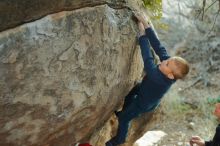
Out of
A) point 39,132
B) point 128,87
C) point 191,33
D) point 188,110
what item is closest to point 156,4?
point 128,87

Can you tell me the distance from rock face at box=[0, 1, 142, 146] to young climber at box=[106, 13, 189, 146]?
0.16 m

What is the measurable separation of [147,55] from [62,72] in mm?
971

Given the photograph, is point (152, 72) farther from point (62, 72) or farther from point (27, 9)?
point (27, 9)

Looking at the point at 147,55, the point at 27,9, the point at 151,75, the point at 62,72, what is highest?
the point at 27,9

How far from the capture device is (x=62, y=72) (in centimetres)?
412

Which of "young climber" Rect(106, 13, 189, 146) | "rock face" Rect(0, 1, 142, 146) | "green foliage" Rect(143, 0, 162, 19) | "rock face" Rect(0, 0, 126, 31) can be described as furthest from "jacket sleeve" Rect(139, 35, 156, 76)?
"green foliage" Rect(143, 0, 162, 19)

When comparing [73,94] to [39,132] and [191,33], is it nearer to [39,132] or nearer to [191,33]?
[39,132]

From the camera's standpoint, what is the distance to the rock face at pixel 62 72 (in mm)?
3869

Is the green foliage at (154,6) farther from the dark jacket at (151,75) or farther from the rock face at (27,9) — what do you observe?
the rock face at (27,9)

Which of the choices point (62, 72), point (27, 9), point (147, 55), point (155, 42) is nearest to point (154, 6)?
point (155, 42)

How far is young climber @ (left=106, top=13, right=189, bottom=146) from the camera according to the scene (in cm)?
453

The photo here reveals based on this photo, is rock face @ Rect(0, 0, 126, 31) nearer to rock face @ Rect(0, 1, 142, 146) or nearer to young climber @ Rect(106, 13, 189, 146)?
rock face @ Rect(0, 1, 142, 146)

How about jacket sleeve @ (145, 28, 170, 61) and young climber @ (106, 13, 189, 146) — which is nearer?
young climber @ (106, 13, 189, 146)

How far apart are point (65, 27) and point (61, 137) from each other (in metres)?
1.23
